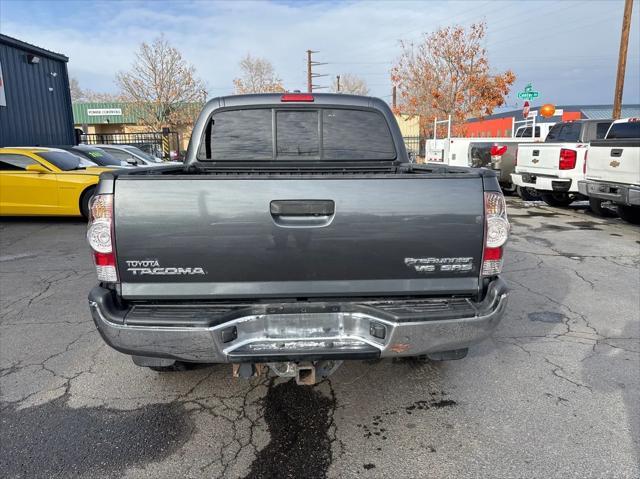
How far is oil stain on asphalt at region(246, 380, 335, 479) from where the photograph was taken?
2525mm

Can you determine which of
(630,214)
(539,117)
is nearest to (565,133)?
(630,214)

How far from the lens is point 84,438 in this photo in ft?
9.18

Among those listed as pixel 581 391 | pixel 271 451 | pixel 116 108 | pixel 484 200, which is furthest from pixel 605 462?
pixel 116 108

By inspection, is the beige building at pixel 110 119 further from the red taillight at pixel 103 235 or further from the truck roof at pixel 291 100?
the red taillight at pixel 103 235

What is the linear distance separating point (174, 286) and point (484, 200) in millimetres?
1722

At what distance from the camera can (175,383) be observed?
11.3 feet

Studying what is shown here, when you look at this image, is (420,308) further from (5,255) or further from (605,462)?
Result: (5,255)

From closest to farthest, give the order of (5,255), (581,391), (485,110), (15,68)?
(581,391)
(5,255)
(15,68)
(485,110)

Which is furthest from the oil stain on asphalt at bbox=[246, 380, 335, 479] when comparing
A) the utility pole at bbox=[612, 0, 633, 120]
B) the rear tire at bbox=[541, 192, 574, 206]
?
the utility pole at bbox=[612, 0, 633, 120]

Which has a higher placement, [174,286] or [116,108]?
[116,108]

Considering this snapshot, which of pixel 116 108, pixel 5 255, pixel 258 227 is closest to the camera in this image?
pixel 258 227

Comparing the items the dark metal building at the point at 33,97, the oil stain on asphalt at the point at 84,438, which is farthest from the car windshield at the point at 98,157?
the oil stain on asphalt at the point at 84,438

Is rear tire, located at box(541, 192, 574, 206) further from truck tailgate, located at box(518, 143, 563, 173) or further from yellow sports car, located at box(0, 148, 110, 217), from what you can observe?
yellow sports car, located at box(0, 148, 110, 217)

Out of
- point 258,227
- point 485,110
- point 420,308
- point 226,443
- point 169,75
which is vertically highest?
point 169,75
